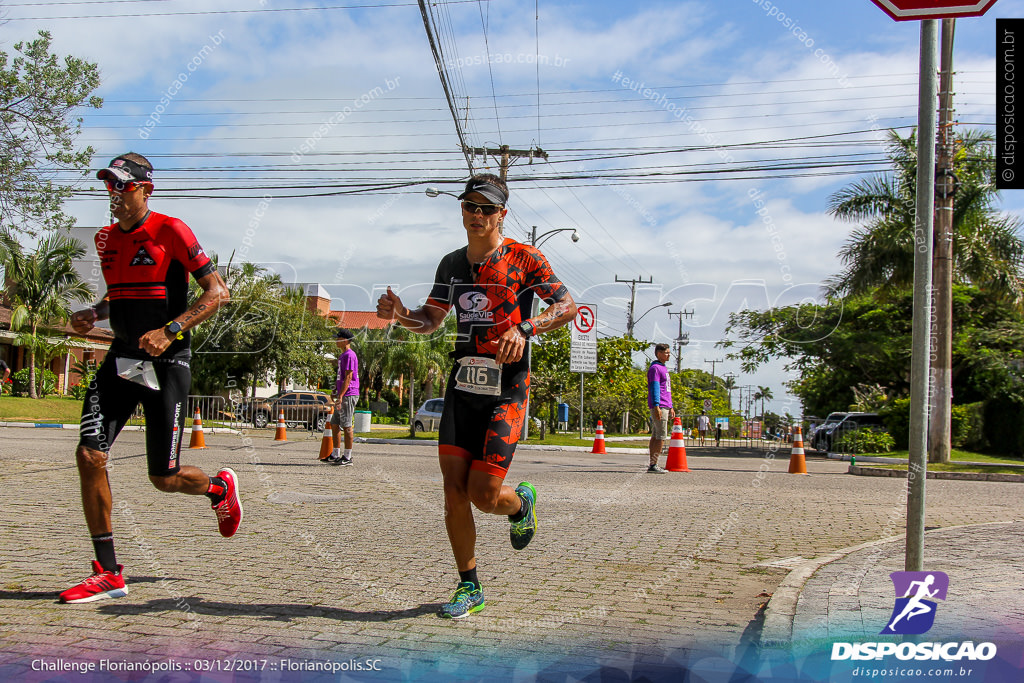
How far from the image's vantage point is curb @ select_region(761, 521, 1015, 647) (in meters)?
3.94

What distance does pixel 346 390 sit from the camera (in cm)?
1284

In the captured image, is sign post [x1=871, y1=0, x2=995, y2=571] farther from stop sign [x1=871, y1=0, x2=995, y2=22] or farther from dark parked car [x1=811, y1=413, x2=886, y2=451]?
dark parked car [x1=811, y1=413, x2=886, y2=451]

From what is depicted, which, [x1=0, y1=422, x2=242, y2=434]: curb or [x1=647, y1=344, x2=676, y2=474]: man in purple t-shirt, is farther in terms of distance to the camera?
[x1=0, y1=422, x2=242, y2=434]: curb

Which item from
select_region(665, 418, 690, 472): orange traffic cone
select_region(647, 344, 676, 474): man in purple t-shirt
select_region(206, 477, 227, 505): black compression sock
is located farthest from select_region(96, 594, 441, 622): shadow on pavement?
select_region(665, 418, 690, 472): orange traffic cone

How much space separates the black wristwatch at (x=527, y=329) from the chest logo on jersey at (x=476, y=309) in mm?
167

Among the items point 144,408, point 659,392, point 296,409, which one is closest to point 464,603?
point 144,408

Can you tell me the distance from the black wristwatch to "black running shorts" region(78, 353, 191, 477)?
5.85ft

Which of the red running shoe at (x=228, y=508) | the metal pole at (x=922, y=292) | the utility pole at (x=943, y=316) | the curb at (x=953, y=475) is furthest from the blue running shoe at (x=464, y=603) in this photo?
the utility pole at (x=943, y=316)

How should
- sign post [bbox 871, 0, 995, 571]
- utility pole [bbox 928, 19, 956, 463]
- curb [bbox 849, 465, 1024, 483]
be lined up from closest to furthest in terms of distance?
sign post [bbox 871, 0, 995, 571] → curb [bbox 849, 465, 1024, 483] → utility pole [bbox 928, 19, 956, 463]

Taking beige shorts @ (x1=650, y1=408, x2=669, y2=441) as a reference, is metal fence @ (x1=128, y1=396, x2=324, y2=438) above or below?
below

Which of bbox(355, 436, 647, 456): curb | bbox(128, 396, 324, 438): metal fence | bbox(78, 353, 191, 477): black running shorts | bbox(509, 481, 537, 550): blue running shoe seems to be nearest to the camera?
bbox(78, 353, 191, 477): black running shorts

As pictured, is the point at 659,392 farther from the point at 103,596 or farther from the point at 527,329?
the point at 103,596

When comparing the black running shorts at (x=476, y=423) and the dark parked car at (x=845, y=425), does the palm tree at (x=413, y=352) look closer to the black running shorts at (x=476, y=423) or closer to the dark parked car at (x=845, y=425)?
the dark parked car at (x=845, y=425)

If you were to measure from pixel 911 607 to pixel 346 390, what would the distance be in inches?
390
